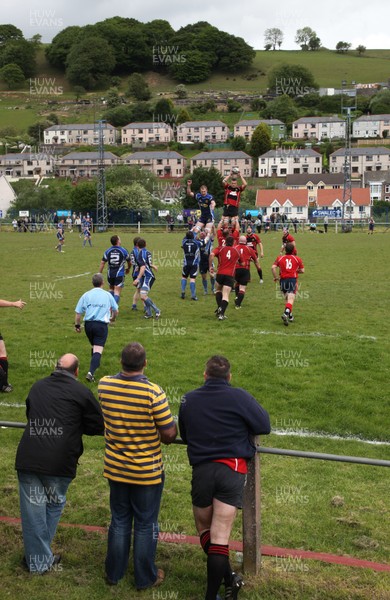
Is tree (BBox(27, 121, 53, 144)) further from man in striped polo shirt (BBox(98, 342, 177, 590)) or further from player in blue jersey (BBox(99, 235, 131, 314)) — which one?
man in striped polo shirt (BBox(98, 342, 177, 590))

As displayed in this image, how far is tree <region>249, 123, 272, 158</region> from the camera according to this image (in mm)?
147625

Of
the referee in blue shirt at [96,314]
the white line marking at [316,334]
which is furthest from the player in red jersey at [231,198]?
the referee in blue shirt at [96,314]

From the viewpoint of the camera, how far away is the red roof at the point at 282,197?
105 meters

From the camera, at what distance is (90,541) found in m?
6.66

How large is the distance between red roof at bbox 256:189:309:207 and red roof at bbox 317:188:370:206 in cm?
375

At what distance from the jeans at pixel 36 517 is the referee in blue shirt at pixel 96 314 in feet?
20.6

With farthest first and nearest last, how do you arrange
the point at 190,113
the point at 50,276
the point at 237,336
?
→ the point at 190,113, the point at 50,276, the point at 237,336

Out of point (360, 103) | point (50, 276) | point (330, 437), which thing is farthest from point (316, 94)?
point (330, 437)

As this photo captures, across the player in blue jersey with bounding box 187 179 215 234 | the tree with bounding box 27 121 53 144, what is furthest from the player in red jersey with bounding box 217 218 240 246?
the tree with bounding box 27 121 53 144

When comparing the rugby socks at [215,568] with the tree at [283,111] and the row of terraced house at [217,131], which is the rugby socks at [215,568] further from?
the tree at [283,111]

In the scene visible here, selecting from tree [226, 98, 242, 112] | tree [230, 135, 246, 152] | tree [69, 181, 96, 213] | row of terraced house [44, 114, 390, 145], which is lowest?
tree [69, 181, 96, 213]

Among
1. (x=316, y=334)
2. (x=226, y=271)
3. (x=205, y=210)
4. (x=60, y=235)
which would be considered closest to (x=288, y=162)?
(x=60, y=235)

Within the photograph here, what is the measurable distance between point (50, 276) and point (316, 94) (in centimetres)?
18418

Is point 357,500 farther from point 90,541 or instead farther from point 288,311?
point 288,311
